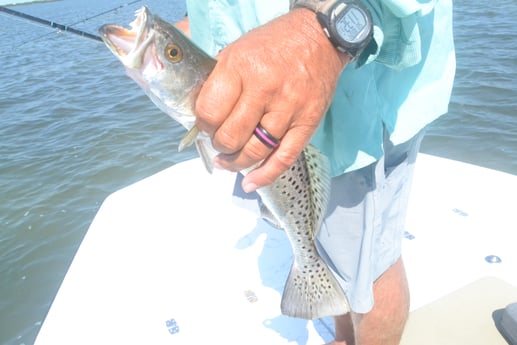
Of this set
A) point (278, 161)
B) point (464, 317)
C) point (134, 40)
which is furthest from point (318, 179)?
point (464, 317)

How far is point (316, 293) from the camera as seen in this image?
198 centimetres

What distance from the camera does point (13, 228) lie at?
6.27 m

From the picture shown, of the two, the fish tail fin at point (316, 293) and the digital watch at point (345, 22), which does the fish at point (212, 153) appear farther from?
the digital watch at point (345, 22)

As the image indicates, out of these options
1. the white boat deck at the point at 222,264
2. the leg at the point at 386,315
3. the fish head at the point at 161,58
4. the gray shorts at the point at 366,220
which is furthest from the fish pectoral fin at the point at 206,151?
the white boat deck at the point at 222,264

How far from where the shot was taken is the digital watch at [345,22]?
113 centimetres

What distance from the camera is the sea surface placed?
5.51m

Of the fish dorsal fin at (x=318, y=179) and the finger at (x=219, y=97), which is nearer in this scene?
the finger at (x=219, y=97)

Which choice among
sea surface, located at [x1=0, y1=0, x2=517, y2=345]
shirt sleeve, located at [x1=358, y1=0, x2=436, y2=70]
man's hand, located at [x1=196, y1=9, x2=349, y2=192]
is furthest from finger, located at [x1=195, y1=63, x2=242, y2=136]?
sea surface, located at [x1=0, y1=0, x2=517, y2=345]

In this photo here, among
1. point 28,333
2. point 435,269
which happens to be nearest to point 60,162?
point 28,333

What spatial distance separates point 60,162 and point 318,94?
768cm

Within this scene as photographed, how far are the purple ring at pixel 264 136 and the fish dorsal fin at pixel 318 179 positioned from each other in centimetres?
45

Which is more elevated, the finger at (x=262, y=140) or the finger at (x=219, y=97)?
the finger at (x=219, y=97)

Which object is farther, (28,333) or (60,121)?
(60,121)

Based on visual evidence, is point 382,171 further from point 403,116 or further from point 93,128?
point 93,128
